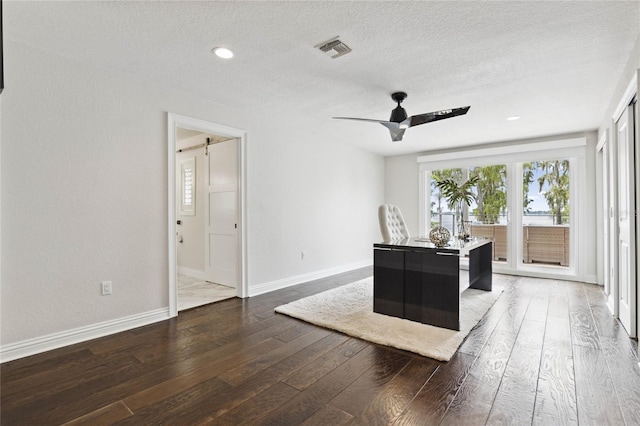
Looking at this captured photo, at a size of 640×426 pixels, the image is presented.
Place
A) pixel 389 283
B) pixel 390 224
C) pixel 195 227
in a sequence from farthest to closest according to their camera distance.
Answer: pixel 195 227 → pixel 390 224 → pixel 389 283

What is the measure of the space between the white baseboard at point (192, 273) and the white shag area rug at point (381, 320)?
6.65ft

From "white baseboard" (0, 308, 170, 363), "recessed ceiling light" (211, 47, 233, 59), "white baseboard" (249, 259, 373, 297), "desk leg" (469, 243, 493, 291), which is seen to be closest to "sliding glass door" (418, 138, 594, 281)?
"desk leg" (469, 243, 493, 291)

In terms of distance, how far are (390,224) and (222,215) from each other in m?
2.31

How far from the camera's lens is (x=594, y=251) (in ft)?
16.0

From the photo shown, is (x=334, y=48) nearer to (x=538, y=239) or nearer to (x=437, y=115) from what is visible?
(x=437, y=115)

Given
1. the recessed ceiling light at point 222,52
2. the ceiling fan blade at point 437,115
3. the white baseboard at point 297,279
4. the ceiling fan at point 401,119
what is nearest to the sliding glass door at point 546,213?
the white baseboard at point 297,279

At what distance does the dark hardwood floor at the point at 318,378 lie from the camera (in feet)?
5.63

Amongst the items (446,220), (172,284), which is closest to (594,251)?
(446,220)

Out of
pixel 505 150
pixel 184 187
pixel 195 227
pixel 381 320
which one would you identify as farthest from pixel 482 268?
pixel 184 187

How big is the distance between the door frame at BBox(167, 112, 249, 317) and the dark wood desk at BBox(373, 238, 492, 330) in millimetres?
1710

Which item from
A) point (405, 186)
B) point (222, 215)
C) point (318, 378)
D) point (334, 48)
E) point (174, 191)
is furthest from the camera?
point (405, 186)

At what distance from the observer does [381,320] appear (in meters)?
3.11

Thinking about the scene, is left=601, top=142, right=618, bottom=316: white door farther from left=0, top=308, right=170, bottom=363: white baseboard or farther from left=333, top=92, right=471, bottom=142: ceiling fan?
left=0, top=308, right=170, bottom=363: white baseboard

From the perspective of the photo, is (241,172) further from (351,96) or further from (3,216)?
(3,216)
